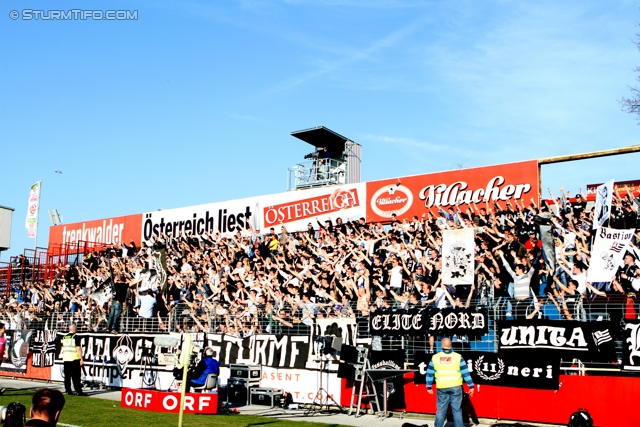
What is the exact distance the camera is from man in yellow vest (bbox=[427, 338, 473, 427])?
11.9 meters

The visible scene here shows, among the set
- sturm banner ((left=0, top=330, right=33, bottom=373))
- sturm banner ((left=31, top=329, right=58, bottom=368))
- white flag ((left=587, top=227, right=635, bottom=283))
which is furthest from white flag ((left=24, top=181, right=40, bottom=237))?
white flag ((left=587, top=227, right=635, bottom=283))

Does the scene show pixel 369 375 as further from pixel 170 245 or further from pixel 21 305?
pixel 21 305

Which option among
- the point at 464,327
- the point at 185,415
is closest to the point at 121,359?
the point at 185,415

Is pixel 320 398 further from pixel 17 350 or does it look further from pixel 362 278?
pixel 17 350

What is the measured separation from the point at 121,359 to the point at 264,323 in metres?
5.50

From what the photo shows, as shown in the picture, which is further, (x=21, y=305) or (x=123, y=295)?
(x=21, y=305)

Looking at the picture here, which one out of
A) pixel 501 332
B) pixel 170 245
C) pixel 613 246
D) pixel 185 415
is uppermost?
pixel 170 245

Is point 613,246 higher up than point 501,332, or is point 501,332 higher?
point 613,246

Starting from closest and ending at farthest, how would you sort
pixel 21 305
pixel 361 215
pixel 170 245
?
pixel 361 215 → pixel 170 245 → pixel 21 305

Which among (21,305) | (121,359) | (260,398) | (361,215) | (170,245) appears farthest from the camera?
(21,305)

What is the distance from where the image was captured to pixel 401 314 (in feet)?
51.2

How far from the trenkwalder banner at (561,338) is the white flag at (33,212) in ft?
124

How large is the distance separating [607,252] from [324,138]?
79.6ft

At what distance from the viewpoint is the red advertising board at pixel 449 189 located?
21.5m
